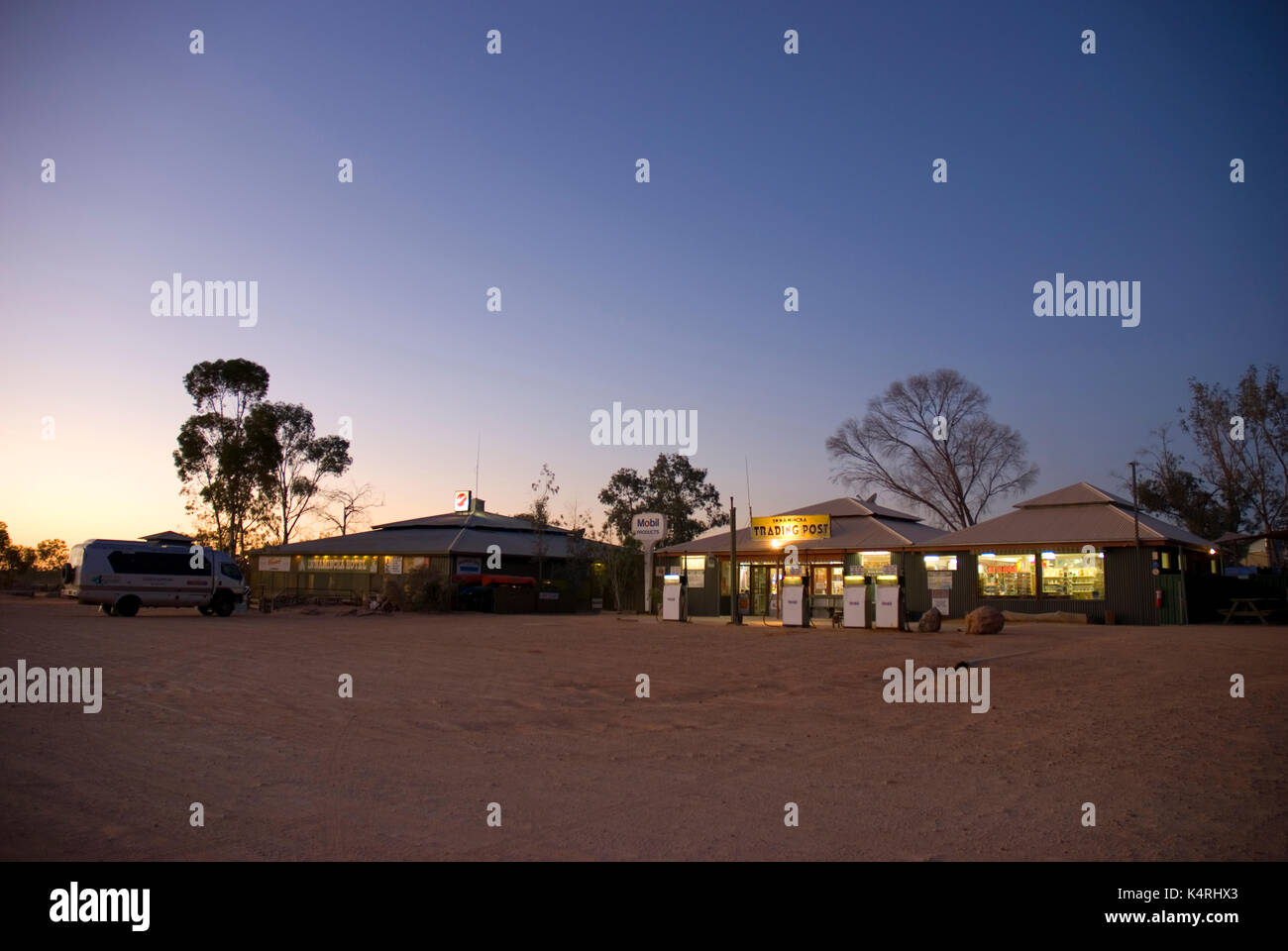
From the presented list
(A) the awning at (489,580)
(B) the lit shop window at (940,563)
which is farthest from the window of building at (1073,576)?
(A) the awning at (489,580)

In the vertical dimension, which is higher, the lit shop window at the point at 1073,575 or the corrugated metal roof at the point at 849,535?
the corrugated metal roof at the point at 849,535

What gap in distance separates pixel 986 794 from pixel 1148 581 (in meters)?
25.1

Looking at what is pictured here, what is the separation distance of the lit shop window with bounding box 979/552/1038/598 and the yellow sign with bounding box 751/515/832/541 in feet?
18.9

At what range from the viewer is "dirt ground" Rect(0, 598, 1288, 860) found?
535 cm

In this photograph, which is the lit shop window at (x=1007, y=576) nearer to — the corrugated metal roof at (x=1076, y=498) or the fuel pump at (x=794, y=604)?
the corrugated metal roof at (x=1076, y=498)

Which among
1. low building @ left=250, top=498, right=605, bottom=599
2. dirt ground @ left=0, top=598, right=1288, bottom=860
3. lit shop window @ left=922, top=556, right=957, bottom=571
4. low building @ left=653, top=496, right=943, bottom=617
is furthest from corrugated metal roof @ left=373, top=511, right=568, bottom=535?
dirt ground @ left=0, top=598, right=1288, bottom=860

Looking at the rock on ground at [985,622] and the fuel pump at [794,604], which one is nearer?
the rock on ground at [985,622]

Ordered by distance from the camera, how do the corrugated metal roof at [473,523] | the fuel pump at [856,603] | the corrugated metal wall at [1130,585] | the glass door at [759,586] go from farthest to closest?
the corrugated metal roof at [473,523]
the glass door at [759,586]
the corrugated metal wall at [1130,585]
the fuel pump at [856,603]

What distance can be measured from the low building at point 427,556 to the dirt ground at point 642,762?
1048 inches

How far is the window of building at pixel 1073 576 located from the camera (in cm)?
2859

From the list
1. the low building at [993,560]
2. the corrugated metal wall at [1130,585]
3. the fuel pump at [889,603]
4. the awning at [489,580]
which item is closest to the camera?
the fuel pump at [889,603]

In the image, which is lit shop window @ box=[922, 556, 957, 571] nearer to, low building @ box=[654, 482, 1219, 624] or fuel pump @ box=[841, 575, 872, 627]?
low building @ box=[654, 482, 1219, 624]

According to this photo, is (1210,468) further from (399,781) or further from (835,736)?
(399,781)
